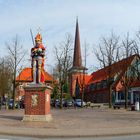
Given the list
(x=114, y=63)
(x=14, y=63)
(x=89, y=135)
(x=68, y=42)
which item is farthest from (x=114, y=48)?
(x=89, y=135)

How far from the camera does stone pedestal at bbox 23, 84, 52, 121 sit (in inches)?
1041

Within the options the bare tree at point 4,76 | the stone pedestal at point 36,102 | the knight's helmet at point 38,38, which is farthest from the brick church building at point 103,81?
the stone pedestal at point 36,102

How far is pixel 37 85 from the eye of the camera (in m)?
26.7

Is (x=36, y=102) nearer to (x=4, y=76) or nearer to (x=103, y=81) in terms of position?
(x=4, y=76)

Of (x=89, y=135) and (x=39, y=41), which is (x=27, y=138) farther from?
(x=39, y=41)

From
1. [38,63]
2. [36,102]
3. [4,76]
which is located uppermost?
[4,76]

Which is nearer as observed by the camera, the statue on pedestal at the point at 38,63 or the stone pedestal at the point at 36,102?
the stone pedestal at the point at 36,102

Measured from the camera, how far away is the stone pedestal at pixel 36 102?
86.8ft

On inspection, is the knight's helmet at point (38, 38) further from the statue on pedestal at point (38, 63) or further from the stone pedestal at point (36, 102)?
the stone pedestal at point (36, 102)

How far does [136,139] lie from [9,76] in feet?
165

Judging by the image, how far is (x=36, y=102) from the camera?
26641 mm

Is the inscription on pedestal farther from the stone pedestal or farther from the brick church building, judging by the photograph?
the brick church building

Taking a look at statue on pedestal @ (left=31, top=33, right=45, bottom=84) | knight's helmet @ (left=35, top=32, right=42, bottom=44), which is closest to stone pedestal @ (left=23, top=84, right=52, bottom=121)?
statue on pedestal @ (left=31, top=33, right=45, bottom=84)

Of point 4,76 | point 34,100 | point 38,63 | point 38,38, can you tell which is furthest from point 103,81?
point 34,100
